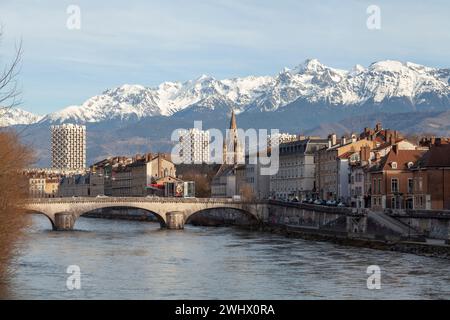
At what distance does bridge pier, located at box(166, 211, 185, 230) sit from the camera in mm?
97000

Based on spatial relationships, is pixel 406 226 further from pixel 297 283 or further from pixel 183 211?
pixel 183 211

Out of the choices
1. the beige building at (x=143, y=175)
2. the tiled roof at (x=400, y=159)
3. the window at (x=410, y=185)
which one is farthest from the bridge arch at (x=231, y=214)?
the beige building at (x=143, y=175)

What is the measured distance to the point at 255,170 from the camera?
446 ft

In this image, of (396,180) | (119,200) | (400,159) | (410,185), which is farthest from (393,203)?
(119,200)

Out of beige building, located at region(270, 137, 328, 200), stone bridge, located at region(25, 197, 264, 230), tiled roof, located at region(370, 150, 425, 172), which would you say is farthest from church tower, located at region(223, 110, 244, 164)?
tiled roof, located at region(370, 150, 425, 172)

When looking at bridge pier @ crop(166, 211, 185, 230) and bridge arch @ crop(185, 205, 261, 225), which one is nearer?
bridge pier @ crop(166, 211, 185, 230)

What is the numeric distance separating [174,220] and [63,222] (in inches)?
445

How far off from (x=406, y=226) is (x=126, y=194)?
105 meters

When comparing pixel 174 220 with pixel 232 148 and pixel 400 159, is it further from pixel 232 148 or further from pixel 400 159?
pixel 232 148

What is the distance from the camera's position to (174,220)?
3836 inches

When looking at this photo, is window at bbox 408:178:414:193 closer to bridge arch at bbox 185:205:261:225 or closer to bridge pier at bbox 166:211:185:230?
bridge arch at bbox 185:205:261:225

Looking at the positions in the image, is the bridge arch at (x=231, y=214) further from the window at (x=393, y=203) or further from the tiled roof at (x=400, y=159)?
the window at (x=393, y=203)

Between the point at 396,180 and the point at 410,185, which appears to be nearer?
the point at 410,185

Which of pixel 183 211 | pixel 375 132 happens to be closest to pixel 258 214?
pixel 183 211
